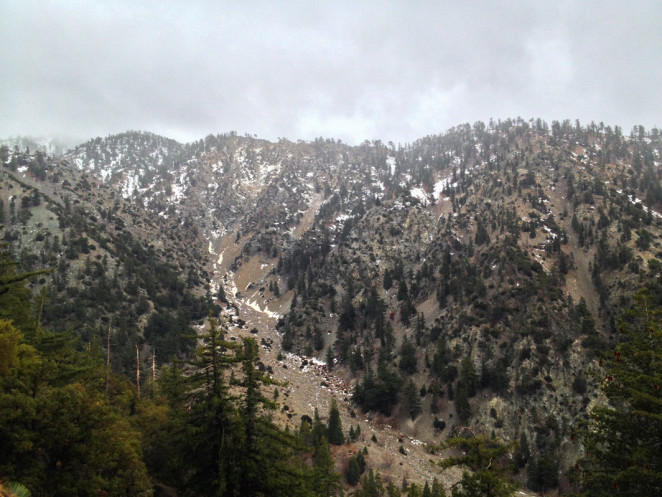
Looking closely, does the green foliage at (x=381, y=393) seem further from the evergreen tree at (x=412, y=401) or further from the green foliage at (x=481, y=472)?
the green foliage at (x=481, y=472)

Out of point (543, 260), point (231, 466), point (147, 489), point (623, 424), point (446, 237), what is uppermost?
point (446, 237)

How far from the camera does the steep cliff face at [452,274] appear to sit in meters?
74.1

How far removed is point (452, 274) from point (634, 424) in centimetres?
9718

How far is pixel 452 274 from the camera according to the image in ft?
363

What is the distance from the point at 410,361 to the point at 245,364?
7633cm

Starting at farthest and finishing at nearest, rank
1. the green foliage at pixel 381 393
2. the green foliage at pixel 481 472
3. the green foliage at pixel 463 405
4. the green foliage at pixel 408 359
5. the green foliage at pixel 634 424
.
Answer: the green foliage at pixel 408 359, the green foliage at pixel 381 393, the green foliage at pixel 463 405, the green foliage at pixel 481 472, the green foliage at pixel 634 424

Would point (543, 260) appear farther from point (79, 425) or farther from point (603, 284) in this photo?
point (79, 425)

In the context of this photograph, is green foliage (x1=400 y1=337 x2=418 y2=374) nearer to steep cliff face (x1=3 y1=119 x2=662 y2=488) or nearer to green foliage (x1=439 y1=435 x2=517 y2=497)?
steep cliff face (x1=3 y1=119 x2=662 y2=488)

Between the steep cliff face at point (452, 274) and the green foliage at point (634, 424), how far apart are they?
172 feet

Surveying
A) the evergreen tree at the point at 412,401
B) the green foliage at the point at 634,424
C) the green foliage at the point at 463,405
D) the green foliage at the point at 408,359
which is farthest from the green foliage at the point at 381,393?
the green foliage at the point at 634,424

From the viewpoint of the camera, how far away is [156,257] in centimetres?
14900

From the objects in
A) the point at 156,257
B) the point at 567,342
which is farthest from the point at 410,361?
the point at 156,257

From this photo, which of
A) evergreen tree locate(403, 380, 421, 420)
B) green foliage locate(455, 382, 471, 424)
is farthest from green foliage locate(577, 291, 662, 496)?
evergreen tree locate(403, 380, 421, 420)

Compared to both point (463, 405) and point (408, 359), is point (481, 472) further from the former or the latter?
point (408, 359)
